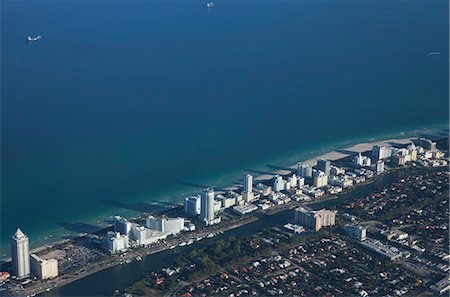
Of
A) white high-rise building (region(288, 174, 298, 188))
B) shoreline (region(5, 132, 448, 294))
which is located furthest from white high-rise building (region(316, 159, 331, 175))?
white high-rise building (region(288, 174, 298, 188))

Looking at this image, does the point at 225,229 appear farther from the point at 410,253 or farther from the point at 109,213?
the point at 410,253

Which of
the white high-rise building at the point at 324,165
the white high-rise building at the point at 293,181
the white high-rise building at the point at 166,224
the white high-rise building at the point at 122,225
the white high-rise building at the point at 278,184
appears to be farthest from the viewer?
the white high-rise building at the point at 324,165

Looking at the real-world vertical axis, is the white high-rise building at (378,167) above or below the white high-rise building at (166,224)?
above

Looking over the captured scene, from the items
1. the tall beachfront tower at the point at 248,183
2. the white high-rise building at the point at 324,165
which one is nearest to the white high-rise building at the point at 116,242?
the tall beachfront tower at the point at 248,183

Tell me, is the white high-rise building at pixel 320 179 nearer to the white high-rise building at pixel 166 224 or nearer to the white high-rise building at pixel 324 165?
the white high-rise building at pixel 324 165

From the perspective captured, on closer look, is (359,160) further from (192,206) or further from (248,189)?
(192,206)

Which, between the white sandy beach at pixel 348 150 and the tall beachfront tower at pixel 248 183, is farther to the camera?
the white sandy beach at pixel 348 150

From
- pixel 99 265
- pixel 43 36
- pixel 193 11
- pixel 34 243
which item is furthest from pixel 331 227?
pixel 193 11
